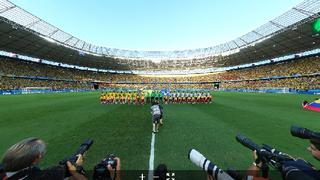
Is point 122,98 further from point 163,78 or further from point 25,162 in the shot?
point 163,78

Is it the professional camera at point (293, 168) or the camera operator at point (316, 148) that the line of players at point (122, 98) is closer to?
the professional camera at point (293, 168)

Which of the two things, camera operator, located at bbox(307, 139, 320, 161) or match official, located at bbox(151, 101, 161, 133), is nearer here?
camera operator, located at bbox(307, 139, 320, 161)

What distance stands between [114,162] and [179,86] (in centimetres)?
8632

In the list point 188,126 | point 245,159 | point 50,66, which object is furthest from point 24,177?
point 50,66

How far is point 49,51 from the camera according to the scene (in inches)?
2133

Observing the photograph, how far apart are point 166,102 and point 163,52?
60871 mm

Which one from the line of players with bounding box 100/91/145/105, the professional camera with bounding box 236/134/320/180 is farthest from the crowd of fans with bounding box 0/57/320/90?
the professional camera with bounding box 236/134/320/180

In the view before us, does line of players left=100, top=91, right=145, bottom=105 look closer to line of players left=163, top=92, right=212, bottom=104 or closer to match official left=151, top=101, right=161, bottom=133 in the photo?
line of players left=163, top=92, right=212, bottom=104

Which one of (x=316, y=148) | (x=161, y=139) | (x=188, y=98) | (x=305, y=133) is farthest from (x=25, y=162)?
(x=188, y=98)

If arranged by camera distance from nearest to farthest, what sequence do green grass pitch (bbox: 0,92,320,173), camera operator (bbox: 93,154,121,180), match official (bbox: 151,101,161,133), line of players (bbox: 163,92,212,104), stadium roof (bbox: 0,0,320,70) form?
camera operator (bbox: 93,154,121,180) → green grass pitch (bbox: 0,92,320,173) → match official (bbox: 151,101,161,133) → line of players (bbox: 163,92,212,104) → stadium roof (bbox: 0,0,320,70)

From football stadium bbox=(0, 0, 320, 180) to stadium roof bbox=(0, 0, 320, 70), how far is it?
257 millimetres

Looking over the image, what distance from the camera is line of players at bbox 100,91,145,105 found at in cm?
2083

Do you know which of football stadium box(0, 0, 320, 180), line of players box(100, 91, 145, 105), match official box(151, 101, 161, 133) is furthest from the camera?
line of players box(100, 91, 145, 105)

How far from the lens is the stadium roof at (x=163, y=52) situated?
3578 cm
